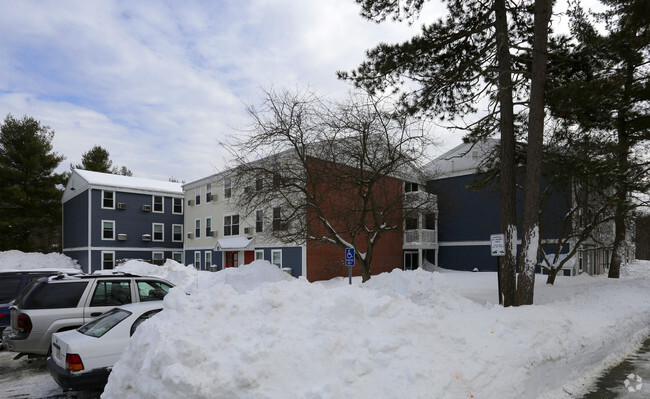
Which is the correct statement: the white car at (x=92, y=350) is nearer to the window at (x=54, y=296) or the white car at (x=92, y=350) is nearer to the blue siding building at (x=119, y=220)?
the window at (x=54, y=296)

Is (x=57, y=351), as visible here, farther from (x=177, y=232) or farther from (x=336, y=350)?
(x=177, y=232)

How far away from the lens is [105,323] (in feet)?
21.9

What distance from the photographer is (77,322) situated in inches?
318

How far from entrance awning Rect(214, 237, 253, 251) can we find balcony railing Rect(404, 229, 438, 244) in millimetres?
11193

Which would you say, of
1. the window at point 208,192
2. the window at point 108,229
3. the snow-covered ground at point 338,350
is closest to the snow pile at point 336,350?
the snow-covered ground at point 338,350

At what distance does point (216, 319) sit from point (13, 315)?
544 cm

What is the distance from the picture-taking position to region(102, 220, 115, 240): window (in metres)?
34.2

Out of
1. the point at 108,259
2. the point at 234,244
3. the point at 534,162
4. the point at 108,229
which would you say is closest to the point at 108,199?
the point at 108,229

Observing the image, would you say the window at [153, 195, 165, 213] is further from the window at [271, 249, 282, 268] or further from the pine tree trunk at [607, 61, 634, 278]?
the pine tree trunk at [607, 61, 634, 278]

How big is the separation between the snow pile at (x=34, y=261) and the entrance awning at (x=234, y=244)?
13.2 meters

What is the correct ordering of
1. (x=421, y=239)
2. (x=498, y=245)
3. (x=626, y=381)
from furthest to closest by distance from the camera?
(x=421, y=239) → (x=498, y=245) → (x=626, y=381)

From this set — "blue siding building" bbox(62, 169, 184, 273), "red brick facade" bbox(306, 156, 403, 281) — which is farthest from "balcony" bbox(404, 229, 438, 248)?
"blue siding building" bbox(62, 169, 184, 273)

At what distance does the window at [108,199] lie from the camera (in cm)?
3453

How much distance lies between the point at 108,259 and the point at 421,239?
24.4m
